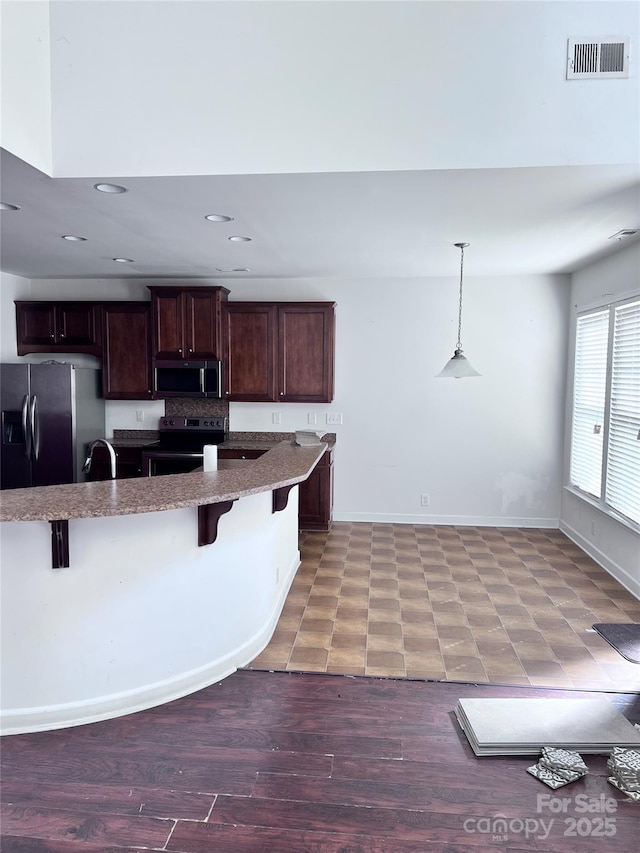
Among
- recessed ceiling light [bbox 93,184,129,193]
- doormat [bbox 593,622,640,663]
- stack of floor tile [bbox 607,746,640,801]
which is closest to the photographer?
stack of floor tile [bbox 607,746,640,801]

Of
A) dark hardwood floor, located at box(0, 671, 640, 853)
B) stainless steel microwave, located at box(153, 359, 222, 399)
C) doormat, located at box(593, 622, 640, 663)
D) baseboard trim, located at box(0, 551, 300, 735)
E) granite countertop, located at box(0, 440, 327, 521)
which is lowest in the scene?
dark hardwood floor, located at box(0, 671, 640, 853)

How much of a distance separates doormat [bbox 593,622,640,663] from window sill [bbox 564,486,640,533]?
4.80ft

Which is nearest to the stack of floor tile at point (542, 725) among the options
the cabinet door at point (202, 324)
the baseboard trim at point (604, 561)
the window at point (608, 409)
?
the baseboard trim at point (604, 561)

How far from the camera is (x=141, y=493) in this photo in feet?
7.54

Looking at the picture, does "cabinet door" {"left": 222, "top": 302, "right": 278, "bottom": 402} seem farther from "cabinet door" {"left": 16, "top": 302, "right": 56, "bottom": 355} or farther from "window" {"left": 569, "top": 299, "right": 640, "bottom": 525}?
"window" {"left": 569, "top": 299, "right": 640, "bottom": 525}

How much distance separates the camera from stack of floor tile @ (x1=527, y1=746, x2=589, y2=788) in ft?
6.61

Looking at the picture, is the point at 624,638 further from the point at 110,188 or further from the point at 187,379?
the point at 187,379

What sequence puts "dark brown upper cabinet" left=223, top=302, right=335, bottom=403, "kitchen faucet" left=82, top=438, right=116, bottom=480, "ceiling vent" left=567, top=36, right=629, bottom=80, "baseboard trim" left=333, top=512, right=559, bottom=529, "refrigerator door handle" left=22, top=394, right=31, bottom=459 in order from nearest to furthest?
"ceiling vent" left=567, top=36, right=629, bottom=80 < "kitchen faucet" left=82, top=438, right=116, bottom=480 < "refrigerator door handle" left=22, top=394, right=31, bottom=459 < "dark brown upper cabinet" left=223, top=302, right=335, bottom=403 < "baseboard trim" left=333, top=512, right=559, bottom=529

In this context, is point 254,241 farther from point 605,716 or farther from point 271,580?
point 605,716

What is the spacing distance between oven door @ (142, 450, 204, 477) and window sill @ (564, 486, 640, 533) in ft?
11.2

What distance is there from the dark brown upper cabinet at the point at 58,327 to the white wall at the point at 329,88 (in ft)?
9.56

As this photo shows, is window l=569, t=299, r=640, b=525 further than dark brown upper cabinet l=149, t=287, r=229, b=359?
No

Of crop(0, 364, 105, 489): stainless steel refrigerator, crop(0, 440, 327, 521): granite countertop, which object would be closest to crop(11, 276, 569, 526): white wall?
crop(0, 364, 105, 489): stainless steel refrigerator

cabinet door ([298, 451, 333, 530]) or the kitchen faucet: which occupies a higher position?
the kitchen faucet
